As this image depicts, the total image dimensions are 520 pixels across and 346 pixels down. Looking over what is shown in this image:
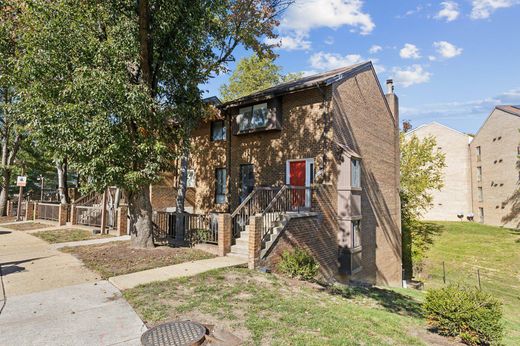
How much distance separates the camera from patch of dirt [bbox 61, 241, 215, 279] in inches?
361

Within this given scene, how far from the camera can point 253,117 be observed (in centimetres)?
1627

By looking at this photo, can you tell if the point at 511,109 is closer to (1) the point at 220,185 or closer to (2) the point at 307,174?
(2) the point at 307,174

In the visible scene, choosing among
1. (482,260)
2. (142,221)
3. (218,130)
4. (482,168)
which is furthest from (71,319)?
(482,168)

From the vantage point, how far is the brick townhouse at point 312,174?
12.2 metres

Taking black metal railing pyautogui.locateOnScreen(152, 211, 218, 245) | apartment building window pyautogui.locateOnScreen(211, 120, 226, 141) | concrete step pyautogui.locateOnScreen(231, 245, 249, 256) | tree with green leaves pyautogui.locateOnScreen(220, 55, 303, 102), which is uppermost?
tree with green leaves pyautogui.locateOnScreen(220, 55, 303, 102)

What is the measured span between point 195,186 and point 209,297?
544 inches

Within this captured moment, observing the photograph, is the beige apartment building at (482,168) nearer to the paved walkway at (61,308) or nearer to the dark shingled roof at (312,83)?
the dark shingled roof at (312,83)

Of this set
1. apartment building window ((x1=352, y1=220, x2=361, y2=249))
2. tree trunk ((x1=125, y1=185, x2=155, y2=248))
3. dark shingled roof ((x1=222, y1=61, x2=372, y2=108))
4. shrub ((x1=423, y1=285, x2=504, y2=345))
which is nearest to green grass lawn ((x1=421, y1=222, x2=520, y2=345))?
apartment building window ((x1=352, y1=220, x2=361, y2=249))

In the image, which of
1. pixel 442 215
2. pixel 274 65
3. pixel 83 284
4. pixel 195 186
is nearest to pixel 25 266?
pixel 83 284

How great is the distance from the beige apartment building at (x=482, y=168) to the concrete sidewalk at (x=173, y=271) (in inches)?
992

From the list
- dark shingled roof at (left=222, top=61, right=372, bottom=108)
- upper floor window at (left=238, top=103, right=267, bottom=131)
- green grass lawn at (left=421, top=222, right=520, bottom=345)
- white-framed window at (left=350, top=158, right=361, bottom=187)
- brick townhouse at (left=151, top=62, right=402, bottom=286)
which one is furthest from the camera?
green grass lawn at (left=421, top=222, right=520, bottom=345)

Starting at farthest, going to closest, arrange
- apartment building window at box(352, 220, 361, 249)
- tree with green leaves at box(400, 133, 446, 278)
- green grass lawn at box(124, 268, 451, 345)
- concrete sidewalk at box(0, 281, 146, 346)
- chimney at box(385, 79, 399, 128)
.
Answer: tree with green leaves at box(400, 133, 446, 278)
chimney at box(385, 79, 399, 128)
apartment building window at box(352, 220, 361, 249)
green grass lawn at box(124, 268, 451, 345)
concrete sidewalk at box(0, 281, 146, 346)

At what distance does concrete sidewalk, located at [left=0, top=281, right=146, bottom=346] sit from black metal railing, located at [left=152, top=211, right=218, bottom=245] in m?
4.93

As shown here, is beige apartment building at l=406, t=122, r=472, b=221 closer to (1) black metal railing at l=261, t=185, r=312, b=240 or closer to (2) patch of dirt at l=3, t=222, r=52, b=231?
(1) black metal railing at l=261, t=185, r=312, b=240
